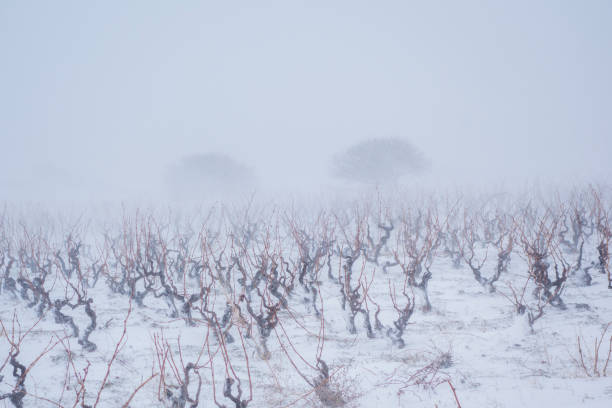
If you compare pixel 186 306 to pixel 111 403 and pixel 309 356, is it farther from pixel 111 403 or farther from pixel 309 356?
pixel 309 356

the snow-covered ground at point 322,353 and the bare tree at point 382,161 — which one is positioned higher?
the bare tree at point 382,161

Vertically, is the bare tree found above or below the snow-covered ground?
above

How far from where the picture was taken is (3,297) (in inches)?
271

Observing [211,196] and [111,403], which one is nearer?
[111,403]

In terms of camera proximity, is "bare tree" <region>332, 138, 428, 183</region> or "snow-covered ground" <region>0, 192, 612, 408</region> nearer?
"snow-covered ground" <region>0, 192, 612, 408</region>

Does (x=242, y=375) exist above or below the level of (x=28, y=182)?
below

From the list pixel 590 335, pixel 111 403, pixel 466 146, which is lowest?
pixel 111 403

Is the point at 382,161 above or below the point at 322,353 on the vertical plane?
above

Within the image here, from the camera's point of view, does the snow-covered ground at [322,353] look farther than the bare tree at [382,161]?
No

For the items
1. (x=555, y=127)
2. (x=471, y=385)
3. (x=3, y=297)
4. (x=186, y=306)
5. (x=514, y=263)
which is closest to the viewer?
(x=471, y=385)

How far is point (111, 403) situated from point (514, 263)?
29.0 ft

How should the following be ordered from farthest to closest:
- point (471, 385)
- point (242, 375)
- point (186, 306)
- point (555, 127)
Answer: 1. point (555, 127)
2. point (186, 306)
3. point (242, 375)
4. point (471, 385)

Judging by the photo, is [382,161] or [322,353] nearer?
[322,353]

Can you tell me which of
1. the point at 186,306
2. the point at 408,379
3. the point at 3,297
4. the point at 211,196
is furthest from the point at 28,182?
the point at 408,379
